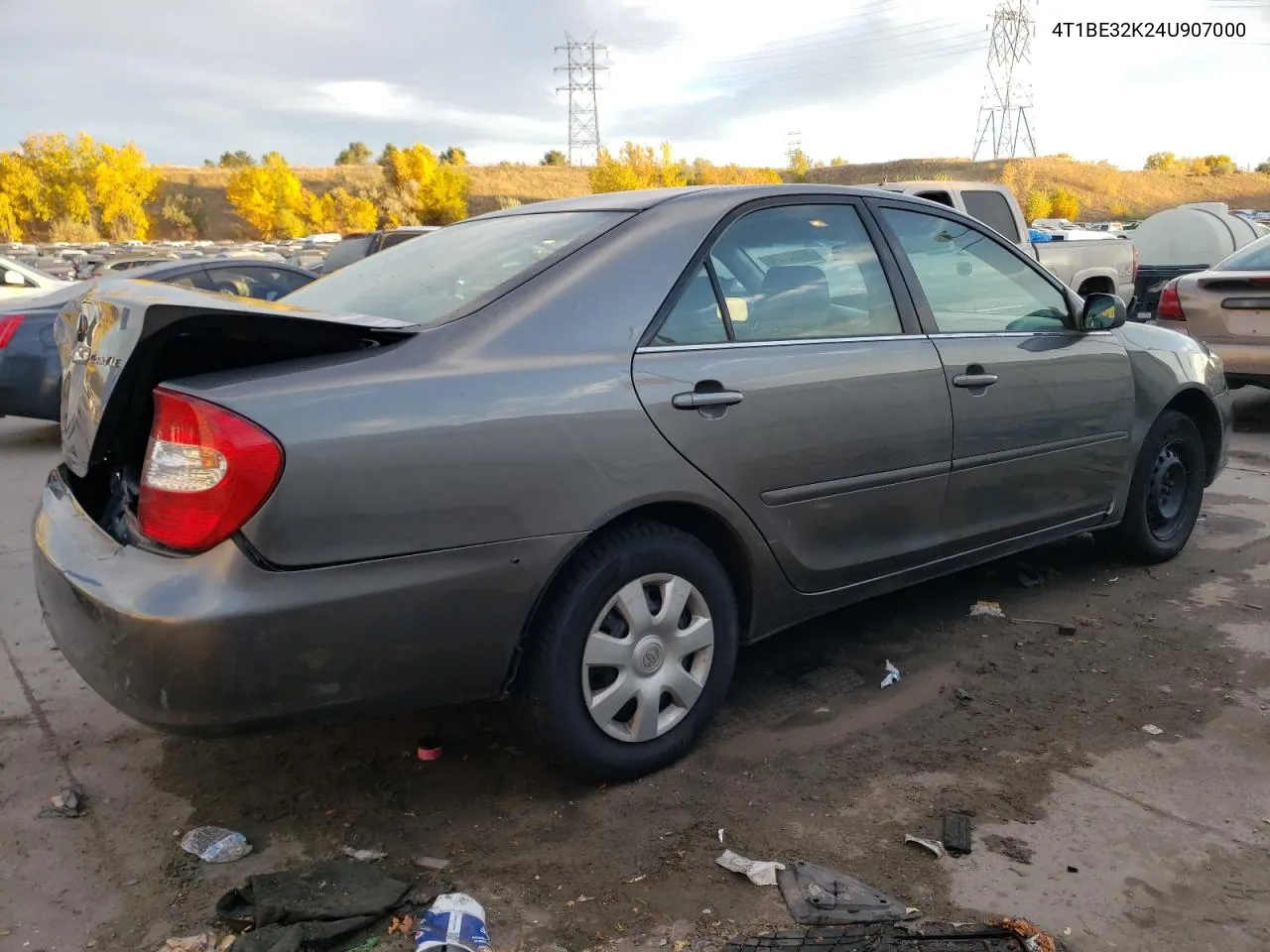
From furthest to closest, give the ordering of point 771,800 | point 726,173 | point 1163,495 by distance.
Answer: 1. point 726,173
2. point 1163,495
3. point 771,800

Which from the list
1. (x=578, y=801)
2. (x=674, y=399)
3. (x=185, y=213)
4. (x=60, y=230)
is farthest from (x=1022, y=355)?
(x=185, y=213)

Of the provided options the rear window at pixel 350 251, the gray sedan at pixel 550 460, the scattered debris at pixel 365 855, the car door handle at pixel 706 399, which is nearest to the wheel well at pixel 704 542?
the gray sedan at pixel 550 460

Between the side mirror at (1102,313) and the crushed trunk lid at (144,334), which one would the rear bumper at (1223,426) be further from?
the crushed trunk lid at (144,334)

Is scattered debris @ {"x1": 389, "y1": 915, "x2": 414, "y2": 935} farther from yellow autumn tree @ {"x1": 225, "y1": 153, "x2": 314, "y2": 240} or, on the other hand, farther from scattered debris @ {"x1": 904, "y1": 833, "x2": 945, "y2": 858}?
yellow autumn tree @ {"x1": 225, "y1": 153, "x2": 314, "y2": 240}

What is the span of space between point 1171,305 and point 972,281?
17.9 ft

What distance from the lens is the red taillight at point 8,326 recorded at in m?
7.85

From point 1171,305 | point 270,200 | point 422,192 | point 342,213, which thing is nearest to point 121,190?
point 270,200

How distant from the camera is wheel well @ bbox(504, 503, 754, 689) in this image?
103 inches

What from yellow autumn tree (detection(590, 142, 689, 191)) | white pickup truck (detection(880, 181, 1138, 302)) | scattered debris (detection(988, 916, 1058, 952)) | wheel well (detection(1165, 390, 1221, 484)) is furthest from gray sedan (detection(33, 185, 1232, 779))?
yellow autumn tree (detection(590, 142, 689, 191))

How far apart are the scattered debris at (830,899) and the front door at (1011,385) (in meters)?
1.53

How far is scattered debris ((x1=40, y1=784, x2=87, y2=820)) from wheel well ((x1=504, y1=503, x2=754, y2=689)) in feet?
4.22

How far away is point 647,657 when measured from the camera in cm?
281

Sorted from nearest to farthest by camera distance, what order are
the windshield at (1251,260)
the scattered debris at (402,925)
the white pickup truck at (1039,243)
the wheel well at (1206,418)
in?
the scattered debris at (402,925) → the wheel well at (1206,418) → the windshield at (1251,260) → the white pickup truck at (1039,243)

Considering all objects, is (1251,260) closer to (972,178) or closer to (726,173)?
(726,173)
